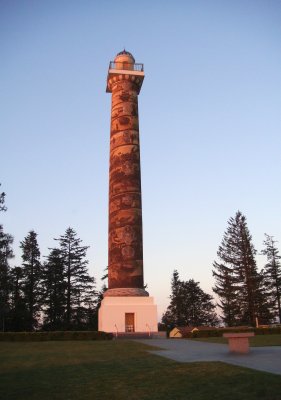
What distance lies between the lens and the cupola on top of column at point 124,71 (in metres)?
32.0

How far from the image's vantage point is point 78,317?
45438mm

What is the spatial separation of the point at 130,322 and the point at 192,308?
115 feet

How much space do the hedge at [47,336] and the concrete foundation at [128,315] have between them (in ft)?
13.3

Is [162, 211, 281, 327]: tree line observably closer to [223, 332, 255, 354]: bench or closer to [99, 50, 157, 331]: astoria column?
[99, 50, 157, 331]: astoria column

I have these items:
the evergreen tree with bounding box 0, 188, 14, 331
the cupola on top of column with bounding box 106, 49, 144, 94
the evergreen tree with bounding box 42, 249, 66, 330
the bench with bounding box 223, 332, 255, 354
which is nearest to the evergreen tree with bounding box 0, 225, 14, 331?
the evergreen tree with bounding box 0, 188, 14, 331

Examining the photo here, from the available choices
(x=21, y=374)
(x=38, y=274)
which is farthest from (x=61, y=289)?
(x=21, y=374)

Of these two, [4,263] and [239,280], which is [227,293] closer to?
[239,280]

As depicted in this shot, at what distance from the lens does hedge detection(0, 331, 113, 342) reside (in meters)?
21.6

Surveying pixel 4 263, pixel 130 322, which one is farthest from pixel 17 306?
pixel 130 322

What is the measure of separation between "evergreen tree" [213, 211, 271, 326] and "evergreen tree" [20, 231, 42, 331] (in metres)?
21.0

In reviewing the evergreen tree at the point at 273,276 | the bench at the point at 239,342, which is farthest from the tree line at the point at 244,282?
the bench at the point at 239,342

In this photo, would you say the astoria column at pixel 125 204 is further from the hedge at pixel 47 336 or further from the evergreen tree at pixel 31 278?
the evergreen tree at pixel 31 278

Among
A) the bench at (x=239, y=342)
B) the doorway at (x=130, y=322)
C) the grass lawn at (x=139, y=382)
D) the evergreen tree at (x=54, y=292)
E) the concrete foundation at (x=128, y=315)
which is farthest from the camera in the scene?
the evergreen tree at (x=54, y=292)

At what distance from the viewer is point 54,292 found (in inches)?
1785
